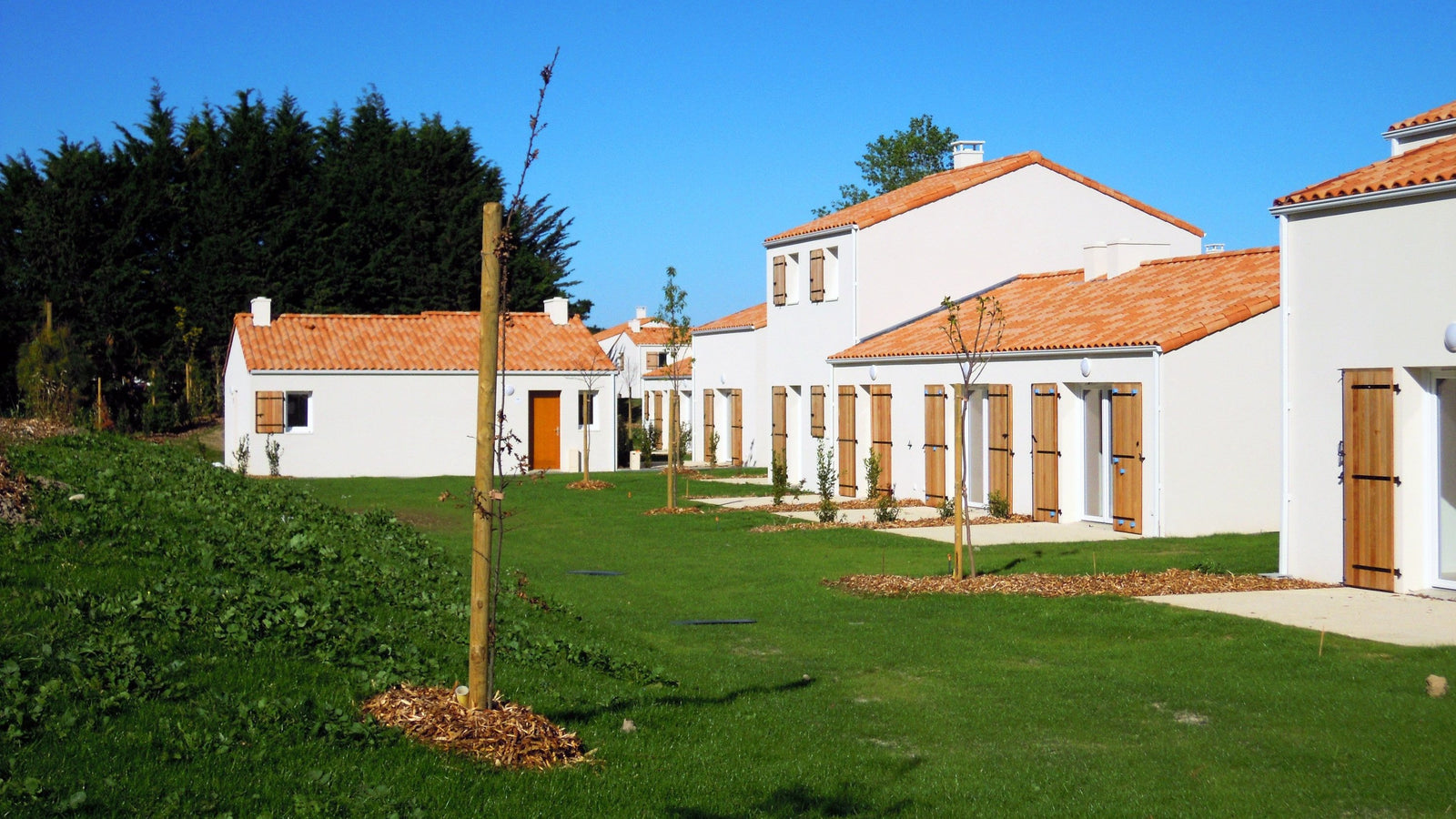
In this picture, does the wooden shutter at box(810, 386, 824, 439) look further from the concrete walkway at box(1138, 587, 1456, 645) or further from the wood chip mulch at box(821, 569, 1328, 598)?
the concrete walkway at box(1138, 587, 1456, 645)

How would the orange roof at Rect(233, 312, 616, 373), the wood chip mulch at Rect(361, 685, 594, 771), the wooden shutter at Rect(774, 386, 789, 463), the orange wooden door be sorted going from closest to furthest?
the wood chip mulch at Rect(361, 685, 594, 771) → the wooden shutter at Rect(774, 386, 789, 463) → the orange roof at Rect(233, 312, 616, 373) → the orange wooden door

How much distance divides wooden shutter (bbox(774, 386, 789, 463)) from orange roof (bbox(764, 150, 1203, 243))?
3256 millimetres

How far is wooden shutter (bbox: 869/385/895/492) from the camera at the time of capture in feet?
76.4

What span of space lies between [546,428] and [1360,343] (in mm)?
23737

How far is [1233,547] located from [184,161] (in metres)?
38.3

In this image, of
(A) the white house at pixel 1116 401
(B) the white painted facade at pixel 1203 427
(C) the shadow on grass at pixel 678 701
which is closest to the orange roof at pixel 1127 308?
(A) the white house at pixel 1116 401

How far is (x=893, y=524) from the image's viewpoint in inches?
739

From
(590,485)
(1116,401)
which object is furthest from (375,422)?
(1116,401)

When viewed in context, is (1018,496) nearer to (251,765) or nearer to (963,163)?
(963,163)

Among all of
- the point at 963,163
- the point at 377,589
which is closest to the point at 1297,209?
the point at 377,589

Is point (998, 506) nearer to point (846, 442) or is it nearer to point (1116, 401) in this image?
point (1116, 401)

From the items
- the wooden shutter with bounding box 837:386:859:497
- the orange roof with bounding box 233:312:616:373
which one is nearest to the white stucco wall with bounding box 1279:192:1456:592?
the wooden shutter with bounding box 837:386:859:497

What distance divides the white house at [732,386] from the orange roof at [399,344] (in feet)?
11.8

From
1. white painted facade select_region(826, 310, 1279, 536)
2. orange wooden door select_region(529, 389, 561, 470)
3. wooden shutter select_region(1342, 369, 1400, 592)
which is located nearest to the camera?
wooden shutter select_region(1342, 369, 1400, 592)
